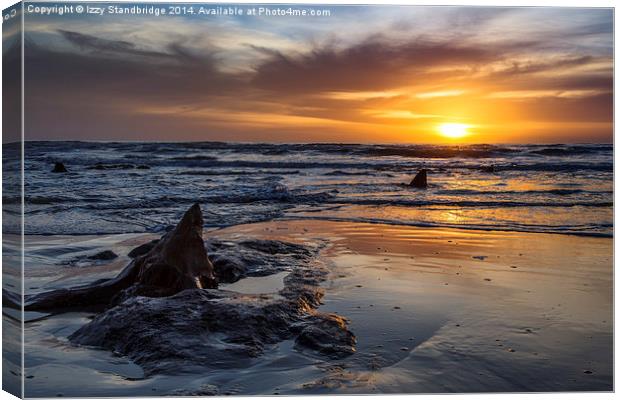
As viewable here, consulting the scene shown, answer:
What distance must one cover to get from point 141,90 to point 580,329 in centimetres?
343

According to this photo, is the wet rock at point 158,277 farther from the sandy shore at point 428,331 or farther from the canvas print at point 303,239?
the sandy shore at point 428,331

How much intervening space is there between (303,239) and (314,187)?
3.72 meters

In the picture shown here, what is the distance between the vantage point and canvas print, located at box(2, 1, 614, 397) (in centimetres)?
337

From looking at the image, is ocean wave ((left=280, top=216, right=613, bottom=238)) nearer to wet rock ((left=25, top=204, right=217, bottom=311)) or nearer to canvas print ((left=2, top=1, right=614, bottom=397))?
canvas print ((left=2, top=1, right=614, bottom=397))

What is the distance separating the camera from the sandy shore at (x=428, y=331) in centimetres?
326

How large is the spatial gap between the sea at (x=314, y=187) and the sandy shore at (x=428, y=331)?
0.91 meters

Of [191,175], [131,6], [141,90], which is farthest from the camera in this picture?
[191,175]

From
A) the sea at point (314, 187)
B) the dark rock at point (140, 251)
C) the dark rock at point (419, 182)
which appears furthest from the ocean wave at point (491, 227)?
the dark rock at point (419, 182)

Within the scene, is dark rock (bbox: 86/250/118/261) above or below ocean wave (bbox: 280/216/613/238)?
below

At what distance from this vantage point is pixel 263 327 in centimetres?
366

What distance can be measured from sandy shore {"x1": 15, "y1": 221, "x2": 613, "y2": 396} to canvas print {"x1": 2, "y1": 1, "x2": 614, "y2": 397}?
0.01 meters

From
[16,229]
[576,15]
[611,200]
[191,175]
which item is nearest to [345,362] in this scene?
[16,229]

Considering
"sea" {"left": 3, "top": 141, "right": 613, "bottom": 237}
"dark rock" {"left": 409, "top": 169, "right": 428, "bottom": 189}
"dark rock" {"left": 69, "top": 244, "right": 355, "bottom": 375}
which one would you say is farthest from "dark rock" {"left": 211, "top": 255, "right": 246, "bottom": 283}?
"dark rock" {"left": 409, "top": 169, "right": 428, "bottom": 189}

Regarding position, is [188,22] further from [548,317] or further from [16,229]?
[548,317]
